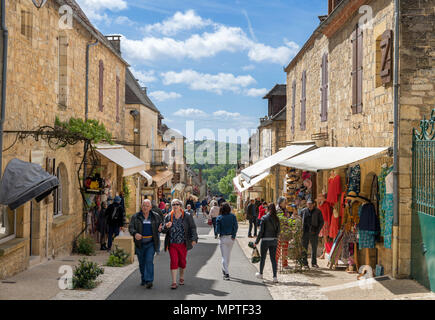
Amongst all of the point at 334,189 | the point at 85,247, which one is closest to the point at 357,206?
the point at 334,189

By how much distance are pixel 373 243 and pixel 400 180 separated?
1.48m

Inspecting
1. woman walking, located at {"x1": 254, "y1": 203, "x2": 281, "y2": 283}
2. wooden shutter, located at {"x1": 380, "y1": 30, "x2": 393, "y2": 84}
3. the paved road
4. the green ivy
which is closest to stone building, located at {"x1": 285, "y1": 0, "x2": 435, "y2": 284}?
wooden shutter, located at {"x1": 380, "y1": 30, "x2": 393, "y2": 84}

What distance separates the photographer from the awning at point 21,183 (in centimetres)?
823

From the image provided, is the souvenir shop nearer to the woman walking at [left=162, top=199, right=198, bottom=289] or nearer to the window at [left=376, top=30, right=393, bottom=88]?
the window at [left=376, top=30, right=393, bottom=88]

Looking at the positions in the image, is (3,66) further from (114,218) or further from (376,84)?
(376,84)

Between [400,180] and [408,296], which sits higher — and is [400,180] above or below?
above

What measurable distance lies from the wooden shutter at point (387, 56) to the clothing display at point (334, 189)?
3092 mm

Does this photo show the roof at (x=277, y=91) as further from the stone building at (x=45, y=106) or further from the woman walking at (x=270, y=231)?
the woman walking at (x=270, y=231)

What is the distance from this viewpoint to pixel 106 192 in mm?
15594

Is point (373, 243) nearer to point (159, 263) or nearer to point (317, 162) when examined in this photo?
point (317, 162)

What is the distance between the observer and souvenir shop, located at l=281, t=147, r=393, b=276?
9.18m

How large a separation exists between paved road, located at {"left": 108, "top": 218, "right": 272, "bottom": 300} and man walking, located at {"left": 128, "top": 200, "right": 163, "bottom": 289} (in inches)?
11.8

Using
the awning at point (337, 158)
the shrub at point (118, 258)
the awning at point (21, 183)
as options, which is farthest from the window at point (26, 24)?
the awning at point (337, 158)

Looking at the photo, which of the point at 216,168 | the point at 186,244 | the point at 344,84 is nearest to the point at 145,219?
the point at 186,244
